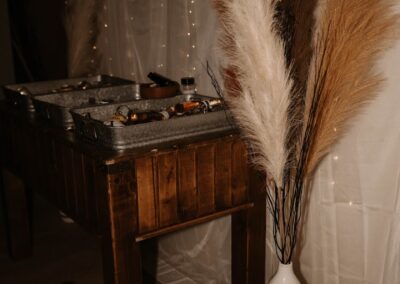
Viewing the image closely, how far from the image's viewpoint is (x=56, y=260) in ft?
7.45

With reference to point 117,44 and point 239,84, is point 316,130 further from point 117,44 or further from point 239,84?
point 117,44

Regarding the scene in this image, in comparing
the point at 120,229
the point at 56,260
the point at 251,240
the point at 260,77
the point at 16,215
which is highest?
the point at 260,77

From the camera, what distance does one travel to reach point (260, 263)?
1.60m

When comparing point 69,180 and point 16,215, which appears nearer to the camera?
point 69,180

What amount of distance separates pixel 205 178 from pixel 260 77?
0.41 metres

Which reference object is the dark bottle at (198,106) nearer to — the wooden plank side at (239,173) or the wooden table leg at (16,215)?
the wooden plank side at (239,173)

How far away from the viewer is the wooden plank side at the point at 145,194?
125cm

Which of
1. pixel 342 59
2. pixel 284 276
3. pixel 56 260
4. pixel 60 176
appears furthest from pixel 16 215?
pixel 342 59

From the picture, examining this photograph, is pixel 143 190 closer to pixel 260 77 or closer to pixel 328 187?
pixel 260 77

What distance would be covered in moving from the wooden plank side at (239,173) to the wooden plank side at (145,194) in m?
0.28

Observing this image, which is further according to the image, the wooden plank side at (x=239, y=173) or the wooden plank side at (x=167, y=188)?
the wooden plank side at (x=239, y=173)

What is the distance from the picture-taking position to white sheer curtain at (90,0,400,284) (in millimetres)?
1277

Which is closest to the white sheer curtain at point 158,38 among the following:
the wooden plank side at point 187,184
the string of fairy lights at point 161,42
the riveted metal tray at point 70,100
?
the string of fairy lights at point 161,42

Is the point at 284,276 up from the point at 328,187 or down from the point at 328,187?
down
